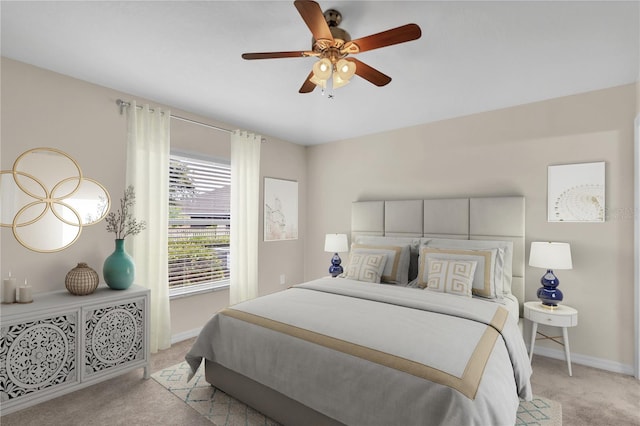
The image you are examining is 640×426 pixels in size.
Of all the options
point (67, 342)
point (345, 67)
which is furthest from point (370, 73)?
point (67, 342)

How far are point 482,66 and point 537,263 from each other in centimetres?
173

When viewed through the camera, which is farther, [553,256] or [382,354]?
[553,256]

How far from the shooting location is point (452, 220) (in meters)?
3.41

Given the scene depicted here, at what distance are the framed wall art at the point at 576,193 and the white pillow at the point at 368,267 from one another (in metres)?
1.65

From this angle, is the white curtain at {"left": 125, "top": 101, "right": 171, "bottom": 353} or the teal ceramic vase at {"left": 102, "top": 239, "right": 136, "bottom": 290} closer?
the teal ceramic vase at {"left": 102, "top": 239, "right": 136, "bottom": 290}

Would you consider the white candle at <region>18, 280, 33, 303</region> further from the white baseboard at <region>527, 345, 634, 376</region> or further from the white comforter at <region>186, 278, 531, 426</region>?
the white baseboard at <region>527, 345, 634, 376</region>

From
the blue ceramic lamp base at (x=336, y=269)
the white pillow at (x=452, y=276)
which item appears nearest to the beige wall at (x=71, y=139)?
the blue ceramic lamp base at (x=336, y=269)

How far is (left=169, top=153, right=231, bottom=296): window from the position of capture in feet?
10.9

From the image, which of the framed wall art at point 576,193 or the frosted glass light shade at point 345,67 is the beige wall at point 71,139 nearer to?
the frosted glass light shade at point 345,67

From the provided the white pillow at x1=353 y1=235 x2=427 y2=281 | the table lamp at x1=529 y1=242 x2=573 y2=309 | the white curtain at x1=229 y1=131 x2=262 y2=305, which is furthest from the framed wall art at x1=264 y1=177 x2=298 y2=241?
the table lamp at x1=529 y1=242 x2=573 y2=309

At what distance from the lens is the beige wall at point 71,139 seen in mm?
2316

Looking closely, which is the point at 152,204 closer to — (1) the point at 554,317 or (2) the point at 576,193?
(1) the point at 554,317

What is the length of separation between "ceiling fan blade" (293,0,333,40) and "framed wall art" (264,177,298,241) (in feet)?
9.06

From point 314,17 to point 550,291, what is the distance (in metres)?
2.89
